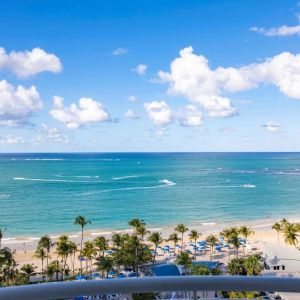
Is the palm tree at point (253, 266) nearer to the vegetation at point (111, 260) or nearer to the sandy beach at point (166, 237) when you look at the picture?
the vegetation at point (111, 260)

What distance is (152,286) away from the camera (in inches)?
39.6

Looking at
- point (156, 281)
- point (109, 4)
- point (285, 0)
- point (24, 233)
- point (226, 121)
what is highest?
point (226, 121)

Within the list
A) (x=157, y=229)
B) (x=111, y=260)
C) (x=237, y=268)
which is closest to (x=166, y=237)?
(x=157, y=229)

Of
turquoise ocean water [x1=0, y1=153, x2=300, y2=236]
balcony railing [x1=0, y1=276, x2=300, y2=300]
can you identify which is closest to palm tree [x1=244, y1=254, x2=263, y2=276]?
turquoise ocean water [x1=0, y1=153, x2=300, y2=236]

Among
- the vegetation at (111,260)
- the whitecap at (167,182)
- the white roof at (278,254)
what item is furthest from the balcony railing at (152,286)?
the whitecap at (167,182)

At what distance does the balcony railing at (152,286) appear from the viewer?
96cm

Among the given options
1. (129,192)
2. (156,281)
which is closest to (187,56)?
(156,281)

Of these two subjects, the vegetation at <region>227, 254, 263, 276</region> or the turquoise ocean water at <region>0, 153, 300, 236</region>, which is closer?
the vegetation at <region>227, 254, 263, 276</region>

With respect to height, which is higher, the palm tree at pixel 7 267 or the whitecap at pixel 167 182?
the whitecap at pixel 167 182

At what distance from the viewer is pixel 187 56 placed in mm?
7070

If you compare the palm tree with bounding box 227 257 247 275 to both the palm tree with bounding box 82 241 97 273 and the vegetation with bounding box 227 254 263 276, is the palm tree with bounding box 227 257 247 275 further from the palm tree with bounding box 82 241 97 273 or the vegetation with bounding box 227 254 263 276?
the palm tree with bounding box 82 241 97 273

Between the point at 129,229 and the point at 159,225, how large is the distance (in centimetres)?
302

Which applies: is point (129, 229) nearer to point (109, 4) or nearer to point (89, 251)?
point (89, 251)

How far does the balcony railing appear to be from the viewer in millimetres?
956
